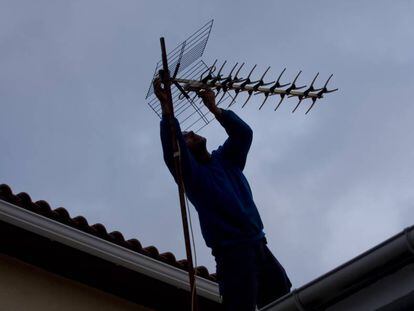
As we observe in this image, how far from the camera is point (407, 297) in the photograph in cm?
506

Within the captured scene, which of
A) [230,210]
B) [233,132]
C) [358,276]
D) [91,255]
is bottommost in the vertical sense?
[358,276]

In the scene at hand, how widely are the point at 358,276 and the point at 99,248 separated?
2.98 m

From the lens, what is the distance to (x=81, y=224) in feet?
25.5

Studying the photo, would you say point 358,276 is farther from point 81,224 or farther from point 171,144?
point 81,224

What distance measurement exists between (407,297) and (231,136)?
2.26 metres

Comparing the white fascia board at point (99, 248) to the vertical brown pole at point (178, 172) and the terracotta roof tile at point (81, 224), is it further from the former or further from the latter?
the vertical brown pole at point (178, 172)

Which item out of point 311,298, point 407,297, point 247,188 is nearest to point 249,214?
point 247,188

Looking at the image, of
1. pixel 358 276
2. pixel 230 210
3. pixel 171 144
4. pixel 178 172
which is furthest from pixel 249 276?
pixel 358 276

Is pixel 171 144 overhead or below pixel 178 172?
overhead

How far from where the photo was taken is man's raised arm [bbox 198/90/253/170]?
22.6ft

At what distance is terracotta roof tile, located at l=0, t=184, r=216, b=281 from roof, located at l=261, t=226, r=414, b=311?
2639mm

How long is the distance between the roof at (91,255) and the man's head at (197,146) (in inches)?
49.7

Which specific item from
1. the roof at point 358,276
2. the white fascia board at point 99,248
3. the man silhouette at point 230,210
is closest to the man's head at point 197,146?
the man silhouette at point 230,210

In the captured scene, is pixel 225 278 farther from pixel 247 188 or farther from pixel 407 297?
pixel 407 297
